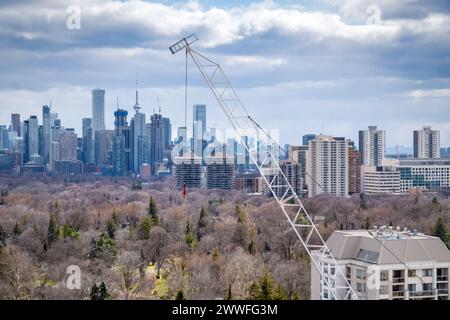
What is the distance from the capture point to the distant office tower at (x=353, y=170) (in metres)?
26.0

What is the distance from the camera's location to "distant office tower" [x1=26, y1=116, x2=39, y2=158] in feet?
104

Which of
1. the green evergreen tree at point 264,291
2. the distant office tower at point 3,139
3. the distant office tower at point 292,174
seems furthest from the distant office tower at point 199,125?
the green evergreen tree at point 264,291

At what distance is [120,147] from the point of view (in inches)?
1312

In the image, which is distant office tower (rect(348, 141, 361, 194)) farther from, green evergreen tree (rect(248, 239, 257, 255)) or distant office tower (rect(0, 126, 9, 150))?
distant office tower (rect(0, 126, 9, 150))

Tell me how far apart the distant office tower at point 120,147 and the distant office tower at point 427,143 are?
12368 mm

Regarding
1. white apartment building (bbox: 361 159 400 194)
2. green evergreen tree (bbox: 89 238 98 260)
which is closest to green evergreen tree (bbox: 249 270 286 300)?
green evergreen tree (bbox: 89 238 98 260)

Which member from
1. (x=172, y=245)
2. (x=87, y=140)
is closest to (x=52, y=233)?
(x=172, y=245)

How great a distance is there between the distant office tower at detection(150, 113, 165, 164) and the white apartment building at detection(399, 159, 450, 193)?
11.1 metres

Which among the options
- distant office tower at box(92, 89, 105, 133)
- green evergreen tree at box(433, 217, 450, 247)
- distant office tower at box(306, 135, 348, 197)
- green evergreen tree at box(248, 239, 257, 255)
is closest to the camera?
green evergreen tree at box(433, 217, 450, 247)

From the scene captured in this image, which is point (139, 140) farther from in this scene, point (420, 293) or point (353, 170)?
point (420, 293)

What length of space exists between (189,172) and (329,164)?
5512 mm

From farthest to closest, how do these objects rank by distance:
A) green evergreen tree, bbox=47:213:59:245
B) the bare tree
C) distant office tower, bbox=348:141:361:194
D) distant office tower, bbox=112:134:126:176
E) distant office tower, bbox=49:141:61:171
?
1. distant office tower, bbox=112:134:126:176
2. distant office tower, bbox=49:141:61:171
3. distant office tower, bbox=348:141:361:194
4. green evergreen tree, bbox=47:213:59:245
5. the bare tree

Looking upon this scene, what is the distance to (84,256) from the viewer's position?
42.1 feet
